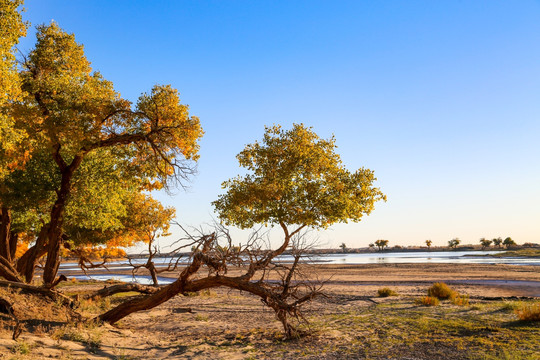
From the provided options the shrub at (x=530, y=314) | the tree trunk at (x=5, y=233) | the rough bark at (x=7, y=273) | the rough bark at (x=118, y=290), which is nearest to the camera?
the shrub at (x=530, y=314)

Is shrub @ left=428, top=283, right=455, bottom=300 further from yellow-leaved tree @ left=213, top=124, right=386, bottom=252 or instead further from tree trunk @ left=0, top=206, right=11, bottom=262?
tree trunk @ left=0, top=206, right=11, bottom=262

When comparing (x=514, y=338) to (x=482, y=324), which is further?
(x=482, y=324)

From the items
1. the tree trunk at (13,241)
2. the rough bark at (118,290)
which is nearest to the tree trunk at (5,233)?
the tree trunk at (13,241)

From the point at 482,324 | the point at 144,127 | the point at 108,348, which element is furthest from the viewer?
the point at 144,127

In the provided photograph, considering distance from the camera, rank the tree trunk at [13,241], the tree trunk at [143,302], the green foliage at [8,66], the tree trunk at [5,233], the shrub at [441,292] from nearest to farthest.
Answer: the green foliage at [8,66], the tree trunk at [143,302], the tree trunk at [5,233], the shrub at [441,292], the tree trunk at [13,241]

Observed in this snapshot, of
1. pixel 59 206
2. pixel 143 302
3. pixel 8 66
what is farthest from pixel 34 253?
pixel 8 66

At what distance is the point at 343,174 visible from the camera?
19.4 metres

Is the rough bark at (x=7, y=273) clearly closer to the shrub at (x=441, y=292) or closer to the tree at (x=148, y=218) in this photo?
the tree at (x=148, y=218)

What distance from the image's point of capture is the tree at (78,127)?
15438 mm

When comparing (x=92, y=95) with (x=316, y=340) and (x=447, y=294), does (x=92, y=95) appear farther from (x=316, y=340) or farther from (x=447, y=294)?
(x=447, y=294)

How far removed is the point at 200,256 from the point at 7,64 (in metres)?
8.63

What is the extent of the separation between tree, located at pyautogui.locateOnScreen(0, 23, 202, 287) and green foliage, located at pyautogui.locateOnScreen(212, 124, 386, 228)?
3.76m

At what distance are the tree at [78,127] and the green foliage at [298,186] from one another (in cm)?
376

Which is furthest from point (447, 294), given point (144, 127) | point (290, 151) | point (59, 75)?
point (59, 75)
